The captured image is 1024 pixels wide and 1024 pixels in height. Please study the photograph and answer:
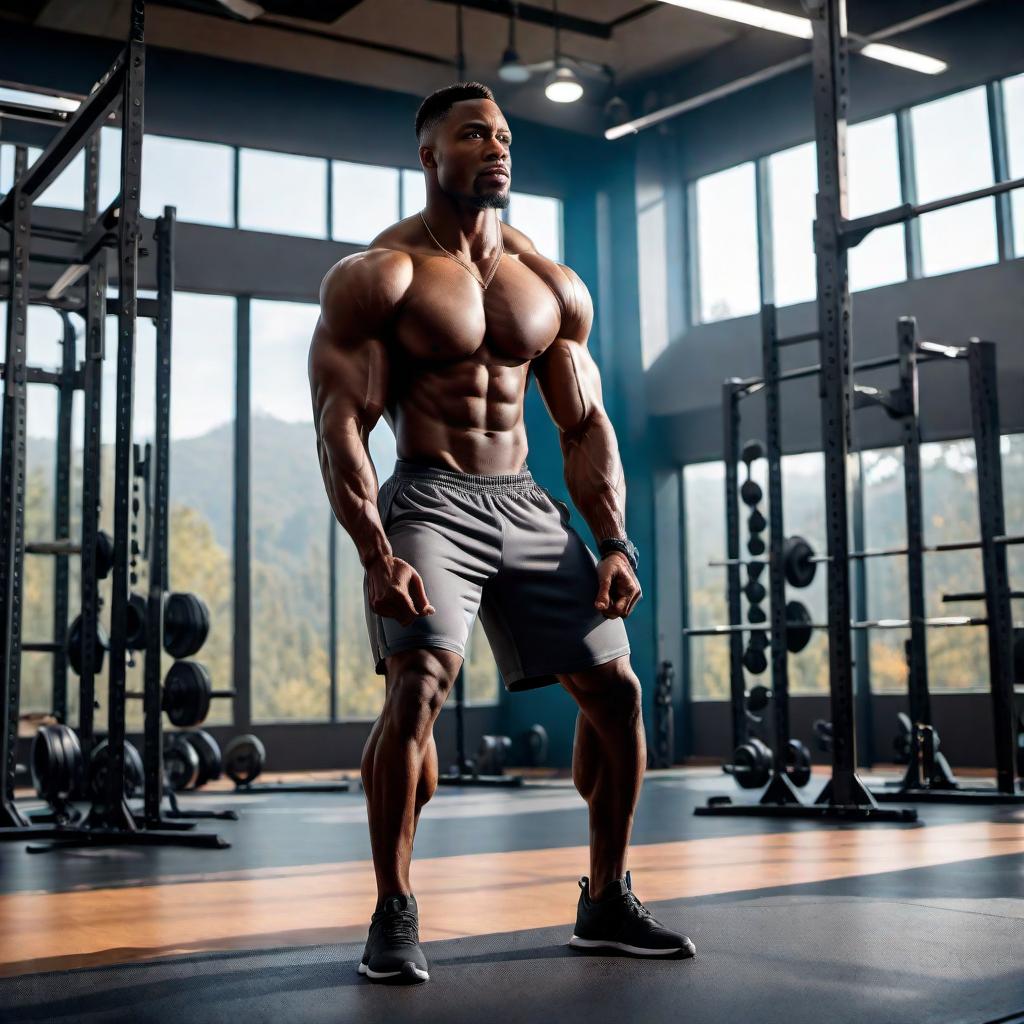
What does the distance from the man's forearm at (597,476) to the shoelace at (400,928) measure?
679mm

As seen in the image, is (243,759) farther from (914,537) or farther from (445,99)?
(445,99)

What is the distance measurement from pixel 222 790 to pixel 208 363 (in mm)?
3061

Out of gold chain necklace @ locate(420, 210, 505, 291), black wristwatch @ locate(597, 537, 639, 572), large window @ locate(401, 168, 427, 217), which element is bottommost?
black wristwatch @ locate(597, 537, 639, 572)

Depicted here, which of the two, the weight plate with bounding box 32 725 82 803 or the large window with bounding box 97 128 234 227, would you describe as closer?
the weight plate with bounding box 32 725 82 803

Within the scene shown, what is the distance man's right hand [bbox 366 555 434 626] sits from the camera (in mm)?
1957

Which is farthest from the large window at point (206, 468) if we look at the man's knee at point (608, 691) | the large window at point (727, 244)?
the man's knee at point (608, 691)

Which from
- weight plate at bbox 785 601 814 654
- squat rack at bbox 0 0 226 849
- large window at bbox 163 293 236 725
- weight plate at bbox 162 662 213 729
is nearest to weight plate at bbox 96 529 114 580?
squat rack at bbox 0 0 226 849

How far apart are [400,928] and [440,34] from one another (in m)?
7.71

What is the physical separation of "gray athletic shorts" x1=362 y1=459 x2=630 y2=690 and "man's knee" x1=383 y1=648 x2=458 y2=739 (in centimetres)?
4

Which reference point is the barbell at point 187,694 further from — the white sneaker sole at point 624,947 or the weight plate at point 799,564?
the white sneaker sole at point 624,947

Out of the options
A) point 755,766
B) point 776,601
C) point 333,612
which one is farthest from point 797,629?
point 333,612

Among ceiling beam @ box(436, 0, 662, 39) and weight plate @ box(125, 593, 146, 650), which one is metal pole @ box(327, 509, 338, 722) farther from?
weight plate @ box(125, 593, 146, 650)

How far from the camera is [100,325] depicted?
15.8 ft

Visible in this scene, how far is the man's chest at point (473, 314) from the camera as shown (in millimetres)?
2098
